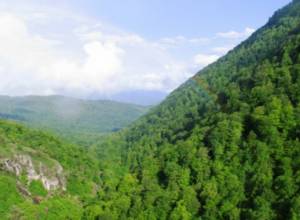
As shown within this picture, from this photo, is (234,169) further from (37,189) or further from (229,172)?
(37,189)

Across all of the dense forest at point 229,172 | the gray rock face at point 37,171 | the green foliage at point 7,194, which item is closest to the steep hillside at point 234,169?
the dense forest at point 229,172

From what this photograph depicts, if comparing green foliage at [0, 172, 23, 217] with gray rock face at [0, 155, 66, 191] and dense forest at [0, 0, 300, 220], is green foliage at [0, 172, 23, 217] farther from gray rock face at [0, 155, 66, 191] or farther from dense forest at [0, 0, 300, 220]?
gray rock face at [0, 155, 66, 191]

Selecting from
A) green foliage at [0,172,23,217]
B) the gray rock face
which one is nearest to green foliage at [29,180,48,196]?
the gray rock face

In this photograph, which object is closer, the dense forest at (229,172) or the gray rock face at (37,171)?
the dense forest at (229,172)

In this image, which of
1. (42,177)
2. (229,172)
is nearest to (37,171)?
(42,177)

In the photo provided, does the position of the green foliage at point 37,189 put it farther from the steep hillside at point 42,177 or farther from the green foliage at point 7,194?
the green foliage at point 7,194

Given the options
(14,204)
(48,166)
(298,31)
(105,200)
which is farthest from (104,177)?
(298,31)

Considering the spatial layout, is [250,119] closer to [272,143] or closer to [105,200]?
[272,143]
